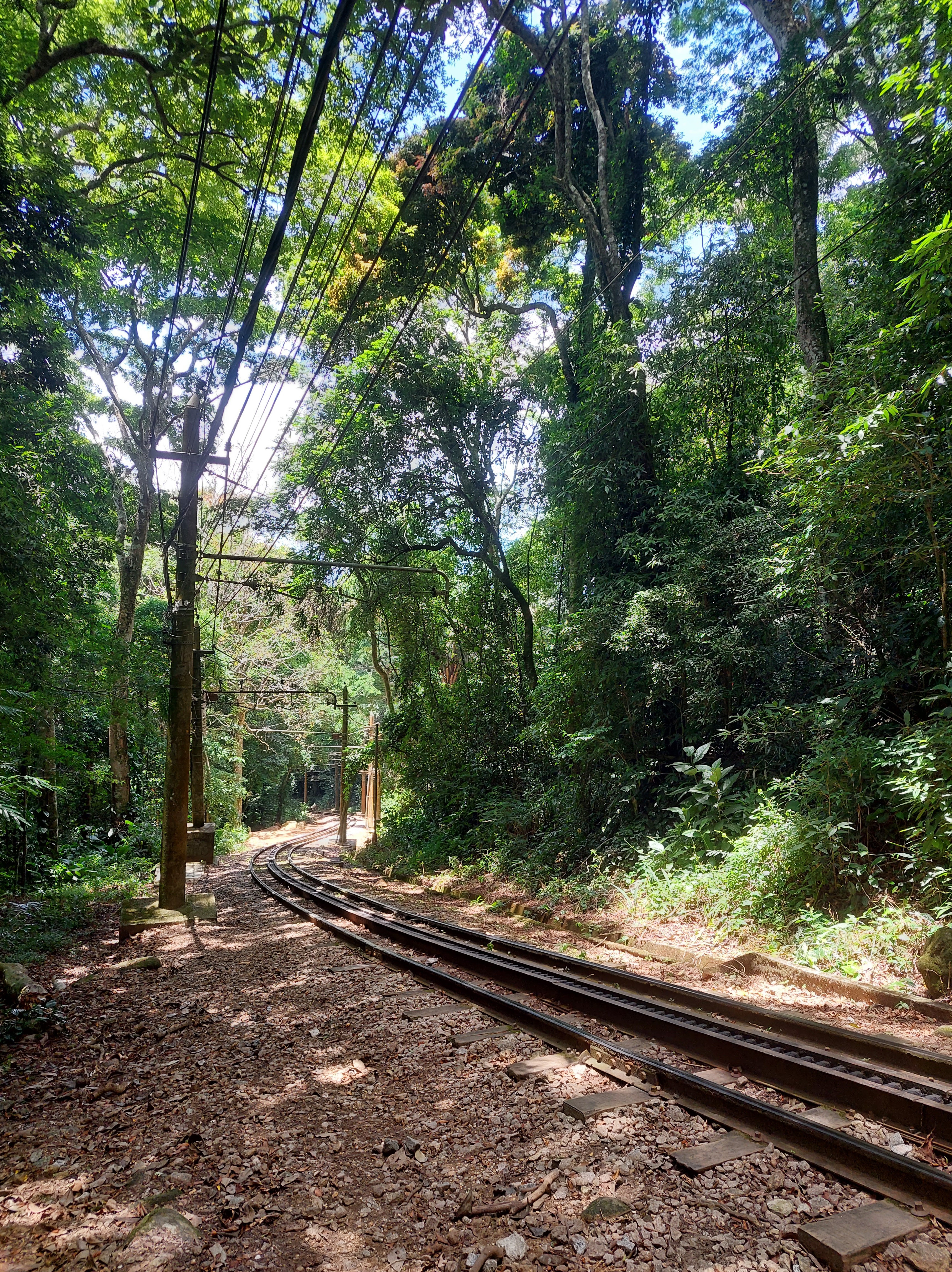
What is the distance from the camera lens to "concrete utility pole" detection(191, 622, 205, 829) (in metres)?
13.2

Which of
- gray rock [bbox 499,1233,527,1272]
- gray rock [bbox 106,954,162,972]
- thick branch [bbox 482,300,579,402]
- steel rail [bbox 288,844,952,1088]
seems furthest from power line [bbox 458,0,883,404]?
gray rock [bbox 106,954,162,972]

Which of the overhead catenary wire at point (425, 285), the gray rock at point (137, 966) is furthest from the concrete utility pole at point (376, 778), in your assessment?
the gray rock at point (137, 966)

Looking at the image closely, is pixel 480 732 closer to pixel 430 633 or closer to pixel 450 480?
pixel 430 633

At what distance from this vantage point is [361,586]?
1909cm

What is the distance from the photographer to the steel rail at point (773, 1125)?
106 inches

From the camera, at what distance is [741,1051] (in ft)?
13.3

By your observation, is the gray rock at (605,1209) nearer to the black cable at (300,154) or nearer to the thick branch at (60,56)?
the black cable at (300,154)

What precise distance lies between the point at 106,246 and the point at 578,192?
9945 millimetres

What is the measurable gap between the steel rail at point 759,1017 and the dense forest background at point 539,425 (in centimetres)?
179

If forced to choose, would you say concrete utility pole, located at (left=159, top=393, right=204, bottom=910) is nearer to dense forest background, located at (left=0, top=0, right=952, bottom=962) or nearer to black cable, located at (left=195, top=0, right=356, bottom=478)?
dense forest background, located at (left=0, top=0, right=952, bottom=962)

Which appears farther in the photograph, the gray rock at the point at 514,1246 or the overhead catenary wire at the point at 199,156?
the overhead catenary wire at the point at 199,156

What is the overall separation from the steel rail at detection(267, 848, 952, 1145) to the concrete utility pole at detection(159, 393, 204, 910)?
461cm

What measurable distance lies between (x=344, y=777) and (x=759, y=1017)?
63.7 ft

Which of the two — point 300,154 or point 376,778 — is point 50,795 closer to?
point 376,778
